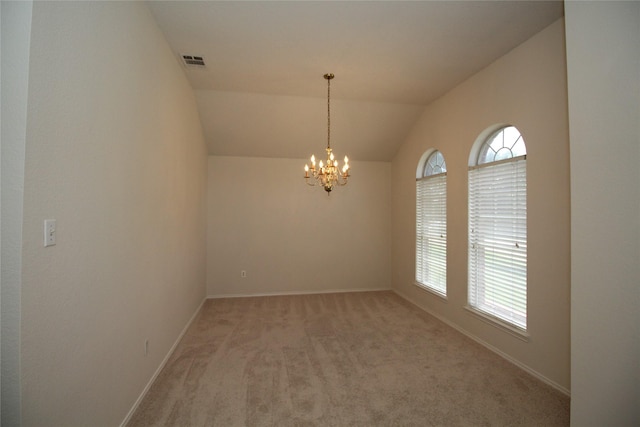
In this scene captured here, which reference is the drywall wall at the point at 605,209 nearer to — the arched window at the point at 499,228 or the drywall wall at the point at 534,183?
the drywall wall at the point at 534,183

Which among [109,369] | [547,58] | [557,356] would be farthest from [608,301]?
[109,369]

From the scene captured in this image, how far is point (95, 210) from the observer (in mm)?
1600

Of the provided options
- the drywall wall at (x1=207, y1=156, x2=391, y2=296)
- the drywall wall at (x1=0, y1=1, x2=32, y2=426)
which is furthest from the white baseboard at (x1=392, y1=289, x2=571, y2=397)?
the drywall wall at (x1=0, y1=1, x2=32, y2=426)

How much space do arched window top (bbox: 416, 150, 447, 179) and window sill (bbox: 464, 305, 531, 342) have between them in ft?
6.28

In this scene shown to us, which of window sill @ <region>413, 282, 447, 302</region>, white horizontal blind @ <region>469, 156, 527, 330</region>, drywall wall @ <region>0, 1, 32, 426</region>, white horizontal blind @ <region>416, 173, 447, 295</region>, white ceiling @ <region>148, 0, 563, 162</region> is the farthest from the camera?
white horizontal blind @ <region>416, 173, 447, 295</region>

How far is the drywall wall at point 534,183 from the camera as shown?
2428mm

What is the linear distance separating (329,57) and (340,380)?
314 cm

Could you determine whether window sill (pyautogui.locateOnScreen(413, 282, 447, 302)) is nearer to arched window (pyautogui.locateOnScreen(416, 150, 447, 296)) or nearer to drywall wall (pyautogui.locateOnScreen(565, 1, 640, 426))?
arched window (pyautogui.locateOnScreen(416, 150, 447, 296))

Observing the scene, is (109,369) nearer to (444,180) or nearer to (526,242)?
(526,242)

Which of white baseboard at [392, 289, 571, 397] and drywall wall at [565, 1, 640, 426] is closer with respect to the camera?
drywall wall at [565, 1, 640, 426]

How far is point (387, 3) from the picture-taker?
2.23 meters

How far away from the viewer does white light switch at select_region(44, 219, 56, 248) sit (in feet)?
4.01

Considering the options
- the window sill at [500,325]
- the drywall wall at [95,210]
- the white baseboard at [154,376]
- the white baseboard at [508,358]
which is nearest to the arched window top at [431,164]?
the window sill at [500,325]

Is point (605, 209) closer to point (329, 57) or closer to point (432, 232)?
point (329, 57)
